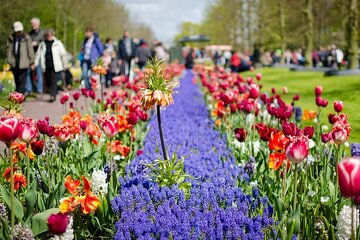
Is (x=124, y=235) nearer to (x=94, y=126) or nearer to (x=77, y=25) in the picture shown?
(x=94, y=126)

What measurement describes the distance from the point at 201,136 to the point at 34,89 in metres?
9.79

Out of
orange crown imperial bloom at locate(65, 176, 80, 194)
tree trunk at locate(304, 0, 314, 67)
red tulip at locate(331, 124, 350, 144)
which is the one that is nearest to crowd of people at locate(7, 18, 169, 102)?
orange crown imperial bloom at locate(65, 176, 80, 194)

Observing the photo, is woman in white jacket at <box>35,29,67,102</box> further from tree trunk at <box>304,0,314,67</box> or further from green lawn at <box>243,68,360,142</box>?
tree trunk at <box>304,0,314,67</box>

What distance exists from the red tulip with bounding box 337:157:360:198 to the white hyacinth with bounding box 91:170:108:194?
6.96ft

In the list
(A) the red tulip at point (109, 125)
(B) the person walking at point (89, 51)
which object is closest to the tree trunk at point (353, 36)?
(B) the person walking at point (89, 51)

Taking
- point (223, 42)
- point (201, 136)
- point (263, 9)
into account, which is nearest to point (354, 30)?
point (201, 136)

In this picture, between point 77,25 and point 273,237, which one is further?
point 77,25

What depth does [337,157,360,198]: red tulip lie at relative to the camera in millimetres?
2549

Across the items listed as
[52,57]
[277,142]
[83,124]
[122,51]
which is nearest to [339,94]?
[52,57]

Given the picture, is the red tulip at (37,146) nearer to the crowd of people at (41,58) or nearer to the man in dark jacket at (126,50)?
the crowd of people at (41,58)

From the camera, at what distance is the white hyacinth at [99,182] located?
427cm

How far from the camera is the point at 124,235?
363 centimetres

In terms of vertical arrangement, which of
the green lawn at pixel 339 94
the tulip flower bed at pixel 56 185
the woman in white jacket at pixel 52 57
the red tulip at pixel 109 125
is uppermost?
the woman in white jacket at pixel 52 57

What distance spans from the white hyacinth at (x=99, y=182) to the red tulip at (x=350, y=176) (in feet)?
6.96
